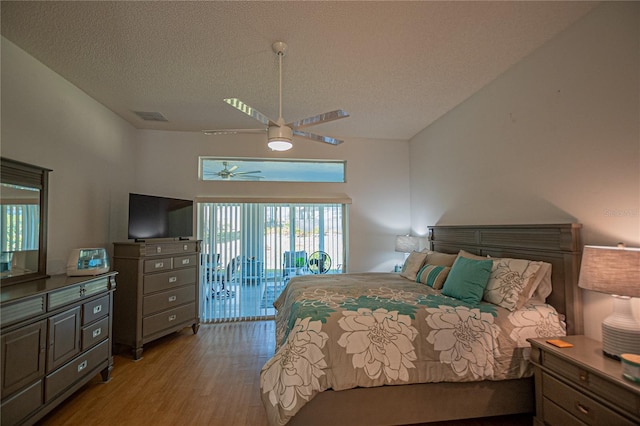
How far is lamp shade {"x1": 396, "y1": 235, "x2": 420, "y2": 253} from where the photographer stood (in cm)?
416

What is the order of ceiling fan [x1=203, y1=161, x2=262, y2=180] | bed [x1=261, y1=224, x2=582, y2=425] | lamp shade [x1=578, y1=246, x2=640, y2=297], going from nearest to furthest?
lamp shade [x1=578, y1=246, x2=640, y2=297]
bed [x1=261, y1=224, x2=582, y2=425]
ceiling fan [x1=203, y1=161, x2=262, y2=180]

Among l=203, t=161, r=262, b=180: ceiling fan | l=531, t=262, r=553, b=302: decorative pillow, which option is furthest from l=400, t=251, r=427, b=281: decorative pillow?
l=203, t=161, r=262, b=180: ceiling fan

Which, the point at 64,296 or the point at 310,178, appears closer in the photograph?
the point at 64,296

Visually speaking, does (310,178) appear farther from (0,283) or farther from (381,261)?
(0,283)

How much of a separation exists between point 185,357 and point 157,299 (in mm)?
751

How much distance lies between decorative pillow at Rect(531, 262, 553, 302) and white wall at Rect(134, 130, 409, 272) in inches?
98.8

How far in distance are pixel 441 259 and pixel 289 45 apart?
2543 millimetres

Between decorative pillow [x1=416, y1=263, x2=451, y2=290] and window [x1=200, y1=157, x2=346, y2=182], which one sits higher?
window [x1=200, y1=157, x2=346, y2=182]

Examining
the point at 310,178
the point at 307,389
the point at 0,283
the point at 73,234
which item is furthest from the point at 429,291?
the point at 73,234

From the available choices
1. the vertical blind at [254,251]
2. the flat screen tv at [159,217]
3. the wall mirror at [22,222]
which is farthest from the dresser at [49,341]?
the vertical blind at [254,251]

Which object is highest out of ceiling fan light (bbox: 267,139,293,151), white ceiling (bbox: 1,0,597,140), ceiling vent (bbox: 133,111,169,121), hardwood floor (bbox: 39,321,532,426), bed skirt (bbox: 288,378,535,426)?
white ceiling (bbox: 1,0,597,140)

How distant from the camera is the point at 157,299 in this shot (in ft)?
10.9

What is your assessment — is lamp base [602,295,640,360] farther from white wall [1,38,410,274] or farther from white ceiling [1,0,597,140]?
white wall [1,38,410,274]

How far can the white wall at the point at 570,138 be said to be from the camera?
5.89 ft
